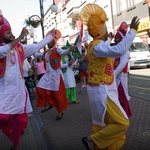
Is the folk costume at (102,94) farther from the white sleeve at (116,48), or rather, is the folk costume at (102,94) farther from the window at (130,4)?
the window at (130,4)

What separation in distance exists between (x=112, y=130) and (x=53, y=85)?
376 centimetres

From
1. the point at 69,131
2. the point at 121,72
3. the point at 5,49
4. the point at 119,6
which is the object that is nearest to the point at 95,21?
the point at 5,49

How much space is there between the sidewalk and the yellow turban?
187 centimetres

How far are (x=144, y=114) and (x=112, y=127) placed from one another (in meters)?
3.44

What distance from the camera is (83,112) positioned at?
849 cm

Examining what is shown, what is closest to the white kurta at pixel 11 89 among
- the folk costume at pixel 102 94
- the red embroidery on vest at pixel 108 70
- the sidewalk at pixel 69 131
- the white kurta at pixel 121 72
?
the sidewalk at pixel 69 131

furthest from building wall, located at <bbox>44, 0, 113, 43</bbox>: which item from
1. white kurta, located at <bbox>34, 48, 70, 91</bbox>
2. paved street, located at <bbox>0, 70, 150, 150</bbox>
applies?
white kurta, located at <bbox>34, 48, 70, 91</bbox>

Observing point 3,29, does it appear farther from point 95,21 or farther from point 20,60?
point 95,21

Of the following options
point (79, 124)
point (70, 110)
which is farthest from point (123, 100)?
point (70, 110)

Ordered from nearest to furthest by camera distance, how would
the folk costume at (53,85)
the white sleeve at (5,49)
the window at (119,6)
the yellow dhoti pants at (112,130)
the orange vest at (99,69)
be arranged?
the yellow dhoti pants at (112,130) < the orange vest at (99,69) < the white sleeve at (5,49) < the folk costume at (53,85) < the window at (119,6)

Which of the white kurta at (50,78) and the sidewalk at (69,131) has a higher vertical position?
the white kurta at (50,78)

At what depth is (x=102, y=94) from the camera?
4250 millimetres

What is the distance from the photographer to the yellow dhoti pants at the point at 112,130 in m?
4.14

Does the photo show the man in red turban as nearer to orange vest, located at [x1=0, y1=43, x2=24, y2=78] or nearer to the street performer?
orange vest, located at [x1=0, y1=43, x2=24, y2=78]
